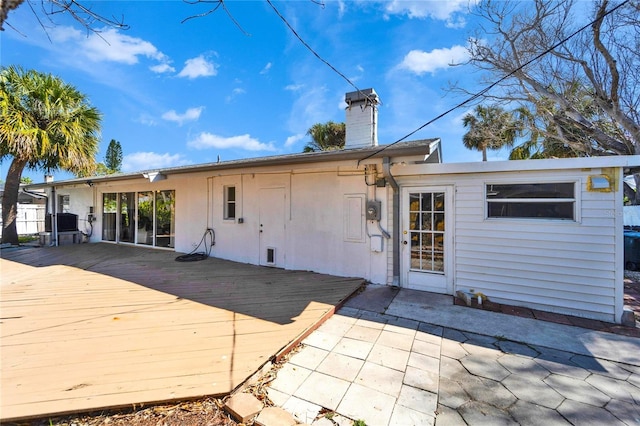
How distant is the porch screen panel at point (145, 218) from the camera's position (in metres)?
9.21

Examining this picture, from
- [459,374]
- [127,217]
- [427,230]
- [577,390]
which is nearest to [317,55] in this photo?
[427,230]

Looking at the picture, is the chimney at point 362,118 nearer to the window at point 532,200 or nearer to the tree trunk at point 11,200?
the window at point 532,200

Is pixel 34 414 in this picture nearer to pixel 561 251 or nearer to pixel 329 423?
pixel 329 423

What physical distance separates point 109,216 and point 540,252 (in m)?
13.3

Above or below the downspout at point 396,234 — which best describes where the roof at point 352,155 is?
above

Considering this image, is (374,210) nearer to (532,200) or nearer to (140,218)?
(532,200)

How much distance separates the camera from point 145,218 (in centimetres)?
939

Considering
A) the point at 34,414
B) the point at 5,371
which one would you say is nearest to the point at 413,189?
the point at 34,414

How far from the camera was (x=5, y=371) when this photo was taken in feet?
7.91

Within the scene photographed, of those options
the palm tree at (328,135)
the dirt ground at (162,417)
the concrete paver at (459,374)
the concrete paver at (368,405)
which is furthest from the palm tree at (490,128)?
the dirt ground at (162,417)

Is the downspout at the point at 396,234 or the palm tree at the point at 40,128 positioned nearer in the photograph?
the downspout at the point at 396,234

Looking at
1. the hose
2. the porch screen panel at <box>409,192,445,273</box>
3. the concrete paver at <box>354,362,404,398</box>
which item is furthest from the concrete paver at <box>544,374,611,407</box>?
the hose

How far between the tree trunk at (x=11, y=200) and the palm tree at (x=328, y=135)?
1257 centimetres

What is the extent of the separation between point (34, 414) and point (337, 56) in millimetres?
5997
